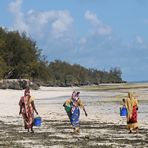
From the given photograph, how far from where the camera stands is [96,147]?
1661cm

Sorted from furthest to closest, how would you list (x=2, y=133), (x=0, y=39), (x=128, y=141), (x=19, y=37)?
(x=19, y=37)
(x=0, y=39)
(x=2, y=133)
(x=128, y=141)

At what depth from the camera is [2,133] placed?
70.0ft

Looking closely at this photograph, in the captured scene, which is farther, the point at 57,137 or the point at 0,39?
the point at 0,39

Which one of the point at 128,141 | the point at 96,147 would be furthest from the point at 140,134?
the point at 96,147

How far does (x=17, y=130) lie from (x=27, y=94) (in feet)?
5.41

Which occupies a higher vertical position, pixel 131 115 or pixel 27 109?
pixel 27 109

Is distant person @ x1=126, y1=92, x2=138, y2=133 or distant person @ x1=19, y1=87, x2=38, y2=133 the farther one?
distant person @ x1=19, y1=87, x2=38, y2=133

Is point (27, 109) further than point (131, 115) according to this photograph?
Yes

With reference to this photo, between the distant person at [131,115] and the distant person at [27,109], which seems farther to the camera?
the distant person at [27,109]

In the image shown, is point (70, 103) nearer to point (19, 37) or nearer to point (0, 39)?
point (0, 39)

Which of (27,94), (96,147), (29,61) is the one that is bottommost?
(96,147)

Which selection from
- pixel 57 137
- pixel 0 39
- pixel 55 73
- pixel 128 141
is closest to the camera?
Answer: pixel 128 141

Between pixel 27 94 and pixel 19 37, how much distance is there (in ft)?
315

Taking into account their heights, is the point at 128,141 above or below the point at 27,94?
below
